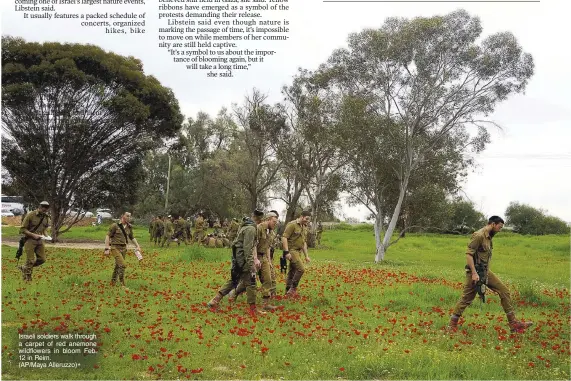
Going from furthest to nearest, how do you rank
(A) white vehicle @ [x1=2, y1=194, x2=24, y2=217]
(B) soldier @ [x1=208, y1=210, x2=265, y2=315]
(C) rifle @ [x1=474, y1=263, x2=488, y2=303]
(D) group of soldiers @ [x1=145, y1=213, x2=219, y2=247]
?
(A) white vehicle @ [x1=2, y1=194, x2=24, y2=217]
(D) group of soldiers @ [x1=145, y1=213, x2=219, y2=247]
(B) soldier @ [x1=208, y1=210, x2=265, y2=315]
(C) rifle @ [x1=474, y1=263, x2=488, y2=303]

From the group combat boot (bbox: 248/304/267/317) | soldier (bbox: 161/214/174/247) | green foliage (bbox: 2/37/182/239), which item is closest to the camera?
combat boot (bbox: 248/304/267/317)

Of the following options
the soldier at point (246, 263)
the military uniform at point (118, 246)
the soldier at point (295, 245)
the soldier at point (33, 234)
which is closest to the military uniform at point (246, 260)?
the soldier at point (246, 263)

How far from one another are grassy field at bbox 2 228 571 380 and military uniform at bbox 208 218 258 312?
0.49m

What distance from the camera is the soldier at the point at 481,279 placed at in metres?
10.5

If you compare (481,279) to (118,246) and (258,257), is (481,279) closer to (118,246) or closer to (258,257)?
(258,257)

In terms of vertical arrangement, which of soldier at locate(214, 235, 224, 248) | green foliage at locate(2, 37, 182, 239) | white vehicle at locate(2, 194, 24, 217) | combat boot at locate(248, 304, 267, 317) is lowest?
combat boot at locate(248, 304, 267, 317)

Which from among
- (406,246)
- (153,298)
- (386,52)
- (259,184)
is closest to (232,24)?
(153,298)

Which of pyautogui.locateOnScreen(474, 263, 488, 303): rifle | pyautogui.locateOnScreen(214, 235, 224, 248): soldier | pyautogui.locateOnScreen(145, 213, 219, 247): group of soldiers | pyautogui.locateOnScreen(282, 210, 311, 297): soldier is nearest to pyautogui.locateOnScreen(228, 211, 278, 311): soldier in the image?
pyautogui.locateOnScreen(282, 210, 311, 297): soldier

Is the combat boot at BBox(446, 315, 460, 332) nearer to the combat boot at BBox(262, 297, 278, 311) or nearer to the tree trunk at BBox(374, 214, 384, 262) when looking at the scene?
the combat boot at BBox(262, 297, 278, 311)

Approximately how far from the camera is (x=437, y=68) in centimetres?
2841

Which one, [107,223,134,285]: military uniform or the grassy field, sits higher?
[107,223,134,285]: military uniform

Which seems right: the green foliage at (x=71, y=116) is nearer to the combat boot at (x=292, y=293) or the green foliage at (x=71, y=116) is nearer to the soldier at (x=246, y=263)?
the combat boot at (x=292, y=293)

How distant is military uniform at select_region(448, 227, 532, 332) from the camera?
1055 cm

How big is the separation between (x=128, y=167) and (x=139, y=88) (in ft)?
20.9
